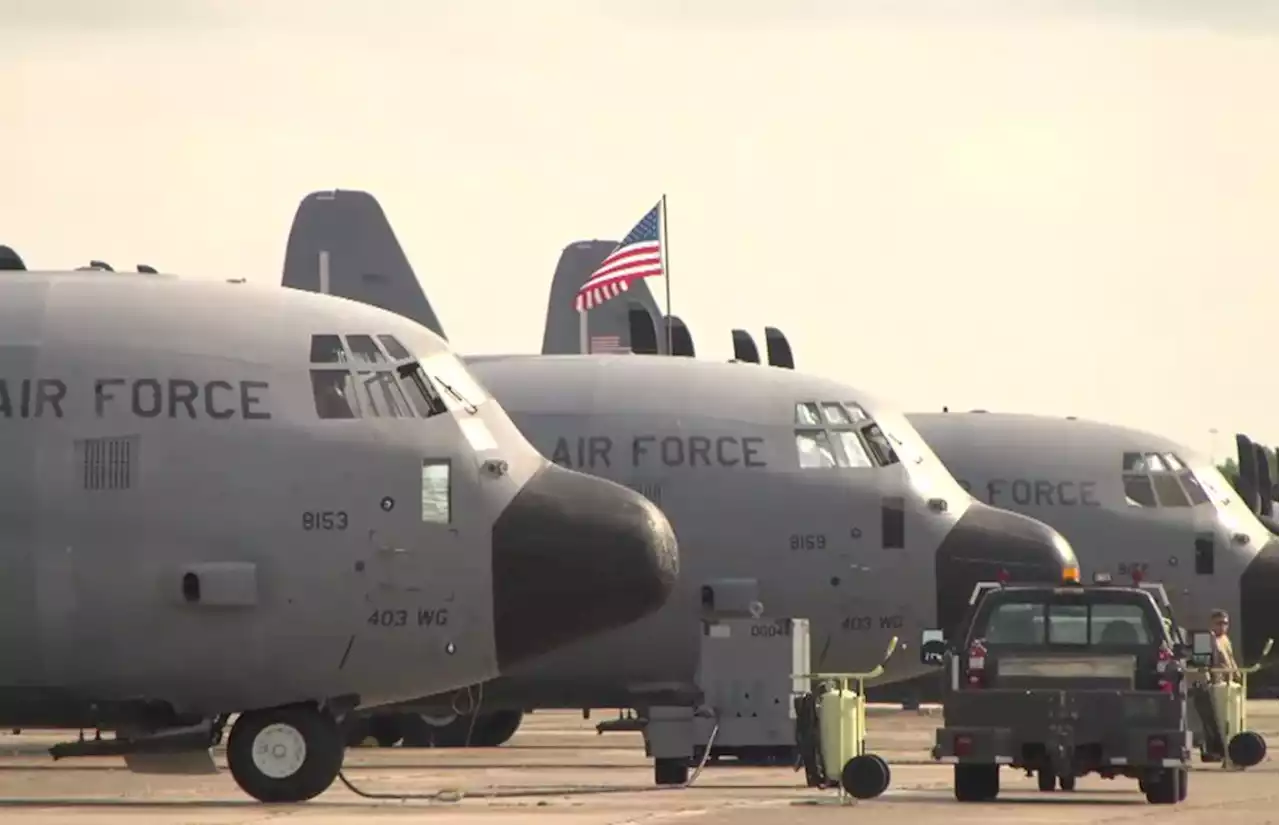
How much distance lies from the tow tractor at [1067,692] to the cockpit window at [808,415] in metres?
7.17

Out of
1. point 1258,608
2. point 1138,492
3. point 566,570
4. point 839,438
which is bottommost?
point 1258,608

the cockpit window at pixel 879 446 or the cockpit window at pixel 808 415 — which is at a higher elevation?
the cockpit window at pixel 808 415

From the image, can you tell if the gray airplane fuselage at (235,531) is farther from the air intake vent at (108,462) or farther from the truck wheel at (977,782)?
the truck wheel at (977,782)

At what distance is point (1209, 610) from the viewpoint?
43656mm

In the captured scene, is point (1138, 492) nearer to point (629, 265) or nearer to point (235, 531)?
point (629, 265)

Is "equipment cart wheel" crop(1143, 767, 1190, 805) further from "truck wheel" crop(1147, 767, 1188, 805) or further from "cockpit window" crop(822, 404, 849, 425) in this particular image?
"cockpit window" crop(822, 404, 849, 425)

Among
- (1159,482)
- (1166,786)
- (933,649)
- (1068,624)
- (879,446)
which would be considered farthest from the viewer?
(1159,482)

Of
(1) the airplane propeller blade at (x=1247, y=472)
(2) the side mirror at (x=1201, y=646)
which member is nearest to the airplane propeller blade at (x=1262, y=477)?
(1) the airplane propeller blade at (x=1247, y=472)

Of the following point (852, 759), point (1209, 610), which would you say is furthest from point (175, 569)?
point (1209, 610)

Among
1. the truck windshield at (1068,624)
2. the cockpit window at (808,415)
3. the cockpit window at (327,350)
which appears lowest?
the truck windshield at (1068,624)

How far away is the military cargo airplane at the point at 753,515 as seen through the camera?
34.5m

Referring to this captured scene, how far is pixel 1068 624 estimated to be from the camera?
28203 millimetres

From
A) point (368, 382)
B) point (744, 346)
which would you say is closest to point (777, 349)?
point (744, 346)

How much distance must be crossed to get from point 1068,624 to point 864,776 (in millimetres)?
2190
